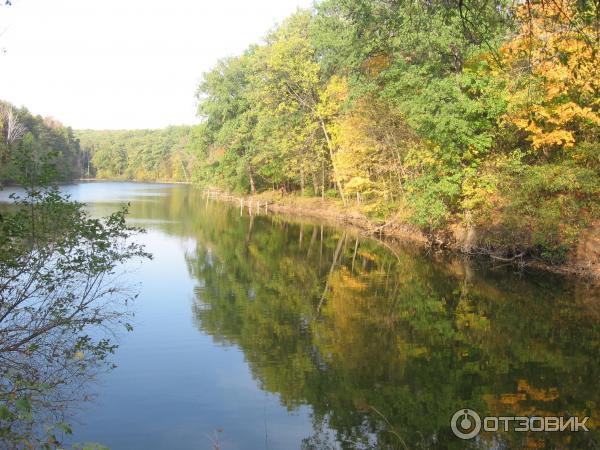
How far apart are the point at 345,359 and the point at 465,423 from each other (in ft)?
10.6

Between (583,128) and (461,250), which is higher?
(583,128)

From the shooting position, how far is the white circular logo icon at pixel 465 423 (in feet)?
27.4

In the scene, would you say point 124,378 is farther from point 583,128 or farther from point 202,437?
point 583,128

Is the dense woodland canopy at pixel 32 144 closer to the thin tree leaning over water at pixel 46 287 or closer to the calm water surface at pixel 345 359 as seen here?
the thin tree leaning over water at pixel 46 287

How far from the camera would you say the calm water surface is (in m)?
8.50

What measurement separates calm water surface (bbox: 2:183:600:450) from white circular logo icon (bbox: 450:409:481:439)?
0.46 ft

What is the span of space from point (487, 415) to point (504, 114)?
14.8 m

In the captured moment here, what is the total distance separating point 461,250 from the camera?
24.2 m

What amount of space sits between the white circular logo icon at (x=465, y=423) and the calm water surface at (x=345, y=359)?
0.14 m

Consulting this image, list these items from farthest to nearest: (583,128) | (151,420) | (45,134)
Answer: (45,134)
(583,128)
(151,420)

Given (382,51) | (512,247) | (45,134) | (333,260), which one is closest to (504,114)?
(512,247)

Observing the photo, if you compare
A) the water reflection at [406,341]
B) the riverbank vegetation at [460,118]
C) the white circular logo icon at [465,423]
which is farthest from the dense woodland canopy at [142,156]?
the white circular logo icon at [465,423]

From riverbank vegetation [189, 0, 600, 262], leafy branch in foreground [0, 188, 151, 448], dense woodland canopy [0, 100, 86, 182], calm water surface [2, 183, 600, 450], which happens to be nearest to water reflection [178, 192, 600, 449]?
calm water surface [2, 183, 600, 450]

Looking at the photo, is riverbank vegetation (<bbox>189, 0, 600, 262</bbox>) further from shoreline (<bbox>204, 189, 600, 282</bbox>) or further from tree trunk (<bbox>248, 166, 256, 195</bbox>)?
tree trunk (<bbox>248, 166, 256, 195</bbox>)
